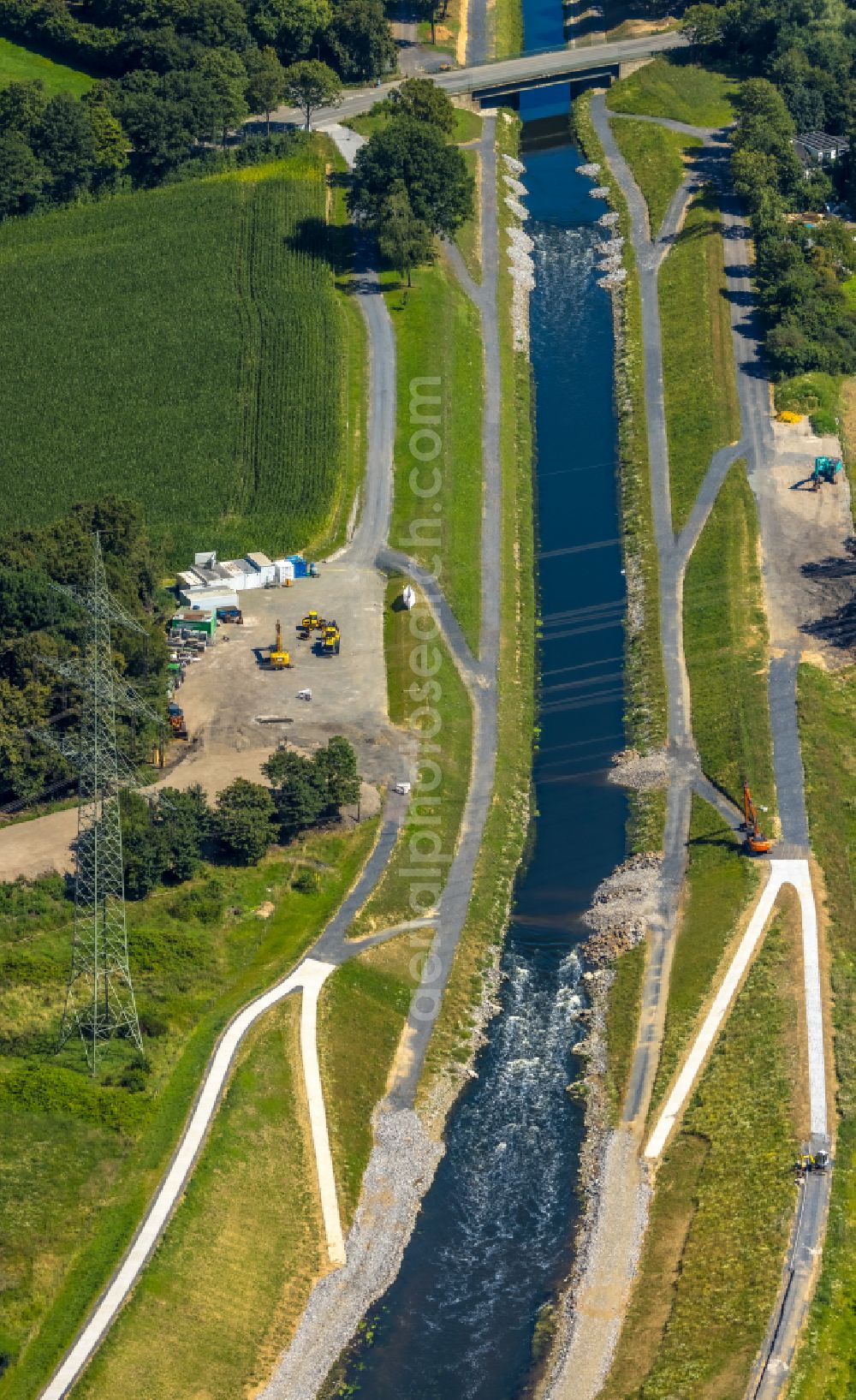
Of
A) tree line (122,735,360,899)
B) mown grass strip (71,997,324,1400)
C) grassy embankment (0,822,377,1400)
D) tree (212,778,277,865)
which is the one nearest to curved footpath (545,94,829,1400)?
mown grass strip (71,997,324,1400)

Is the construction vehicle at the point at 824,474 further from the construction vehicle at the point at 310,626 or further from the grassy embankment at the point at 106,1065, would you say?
the grassy embankment at the point at 106,1065

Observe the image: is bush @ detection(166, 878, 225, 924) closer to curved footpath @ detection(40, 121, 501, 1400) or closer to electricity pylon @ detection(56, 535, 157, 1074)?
electricity pylon @ detection(56, 535, 157, 1074)

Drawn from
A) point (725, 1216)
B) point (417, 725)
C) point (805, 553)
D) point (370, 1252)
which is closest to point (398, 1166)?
point (370, 1252)

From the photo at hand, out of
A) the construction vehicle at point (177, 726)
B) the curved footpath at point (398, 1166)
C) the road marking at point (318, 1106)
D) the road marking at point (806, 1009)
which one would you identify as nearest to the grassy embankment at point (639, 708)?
the road marking at point (806, 1009)

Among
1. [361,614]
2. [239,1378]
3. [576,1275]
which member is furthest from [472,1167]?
[361,614]

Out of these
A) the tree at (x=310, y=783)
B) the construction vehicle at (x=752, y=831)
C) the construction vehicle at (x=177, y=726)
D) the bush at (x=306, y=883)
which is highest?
the construction vehicle at (x=177, y=726)

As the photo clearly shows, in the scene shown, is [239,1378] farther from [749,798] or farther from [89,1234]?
[749,798]

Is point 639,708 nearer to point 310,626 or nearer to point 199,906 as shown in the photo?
point 310,626
